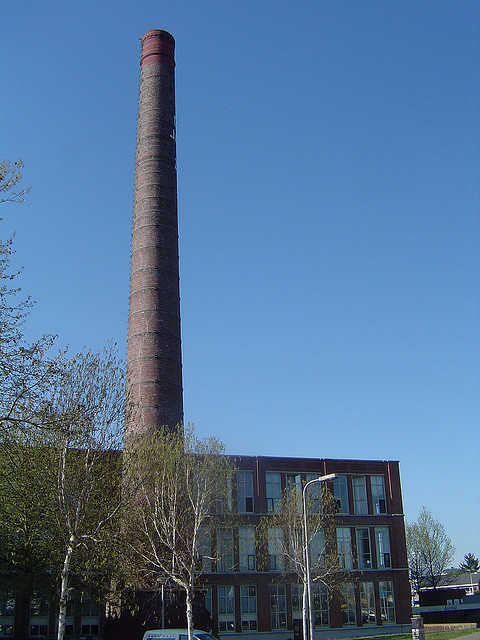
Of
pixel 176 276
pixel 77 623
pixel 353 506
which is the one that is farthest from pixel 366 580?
pixel 176 276

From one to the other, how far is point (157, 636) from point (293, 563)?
1592 centimetres

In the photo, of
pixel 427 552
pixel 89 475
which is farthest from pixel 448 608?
pixel 89 475

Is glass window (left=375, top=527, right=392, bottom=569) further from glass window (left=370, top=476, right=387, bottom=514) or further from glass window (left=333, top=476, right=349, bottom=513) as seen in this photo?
glass window (left=333, top=476, right=349, bottom=513)

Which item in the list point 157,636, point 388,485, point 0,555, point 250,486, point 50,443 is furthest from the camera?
point 388,485

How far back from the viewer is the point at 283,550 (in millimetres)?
39031

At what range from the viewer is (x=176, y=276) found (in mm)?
41000

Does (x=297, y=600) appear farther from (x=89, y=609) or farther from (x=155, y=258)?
(x=155, y=258)

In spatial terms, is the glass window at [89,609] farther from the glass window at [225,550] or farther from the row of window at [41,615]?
the glass window at [225,550]

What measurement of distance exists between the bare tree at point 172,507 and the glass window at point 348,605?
16.2 meters

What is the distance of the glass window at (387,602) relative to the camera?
44.5 meters

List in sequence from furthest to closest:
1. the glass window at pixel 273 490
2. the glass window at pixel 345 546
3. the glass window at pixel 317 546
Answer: the glass window at pixel 345 546, the glass window at pixel 273 490, the glass window at pixel 317 546

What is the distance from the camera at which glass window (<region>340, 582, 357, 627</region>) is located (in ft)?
143

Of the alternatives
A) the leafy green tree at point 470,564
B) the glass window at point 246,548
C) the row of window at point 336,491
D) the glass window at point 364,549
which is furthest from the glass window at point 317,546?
the leafy green tree at point 470,564

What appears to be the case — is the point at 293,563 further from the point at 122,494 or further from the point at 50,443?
the point at 50,443
